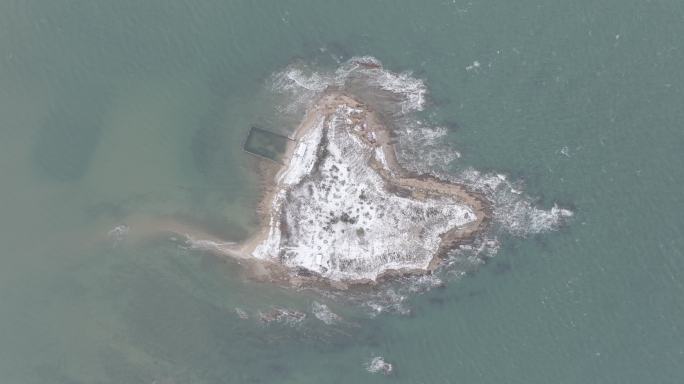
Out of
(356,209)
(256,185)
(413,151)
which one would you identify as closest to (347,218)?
(356,209)

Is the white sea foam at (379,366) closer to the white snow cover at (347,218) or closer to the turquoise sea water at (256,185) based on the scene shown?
the turquoise sea water at (256,185)

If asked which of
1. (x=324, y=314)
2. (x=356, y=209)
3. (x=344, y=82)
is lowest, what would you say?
(x=324, y=314)

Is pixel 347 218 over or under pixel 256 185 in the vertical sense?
under

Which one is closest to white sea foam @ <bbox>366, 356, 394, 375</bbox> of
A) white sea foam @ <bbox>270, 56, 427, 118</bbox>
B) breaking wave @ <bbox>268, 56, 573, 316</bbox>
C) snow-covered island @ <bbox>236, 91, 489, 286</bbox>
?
breaking wave @ <bbox>268, 56, 573, 316</bbox>

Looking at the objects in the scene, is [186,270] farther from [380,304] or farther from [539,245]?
[539,245]

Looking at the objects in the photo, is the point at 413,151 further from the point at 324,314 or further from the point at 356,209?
the point at 324,314

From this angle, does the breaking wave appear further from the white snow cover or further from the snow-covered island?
the white snow cover

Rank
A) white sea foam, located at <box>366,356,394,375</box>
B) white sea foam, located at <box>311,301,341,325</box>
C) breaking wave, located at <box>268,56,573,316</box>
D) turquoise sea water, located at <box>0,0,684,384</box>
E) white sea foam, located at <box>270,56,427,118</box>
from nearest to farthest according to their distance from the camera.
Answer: turquoise sea water, located at <box>0,0,684,384</box> → breaking wave, located at <box>268,56,573,316</box> → white sea foam, located at <box>366,356,394,375</box> → white sea foam, located at <box>270,56,427,118</box> → white sea foam, located at <box>311,301,341,325</box>
